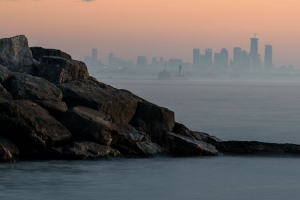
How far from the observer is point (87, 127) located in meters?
24.8

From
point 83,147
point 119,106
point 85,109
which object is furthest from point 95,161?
point 119,106

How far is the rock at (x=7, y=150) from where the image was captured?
2305 centimetres

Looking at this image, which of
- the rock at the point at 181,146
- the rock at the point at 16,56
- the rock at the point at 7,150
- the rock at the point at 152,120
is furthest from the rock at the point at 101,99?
the rock at the point at 7,150

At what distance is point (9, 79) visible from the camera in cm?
2767

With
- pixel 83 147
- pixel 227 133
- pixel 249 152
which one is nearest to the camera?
pixel 83 147

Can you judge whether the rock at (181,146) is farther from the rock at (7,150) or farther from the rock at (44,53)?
the rock at (44,53)

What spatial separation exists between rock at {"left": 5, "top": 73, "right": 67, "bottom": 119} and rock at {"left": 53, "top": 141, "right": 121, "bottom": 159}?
182 cm

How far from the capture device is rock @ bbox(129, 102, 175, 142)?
1117 inches

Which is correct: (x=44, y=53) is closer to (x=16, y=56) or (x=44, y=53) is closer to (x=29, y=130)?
(x=16, y=56)

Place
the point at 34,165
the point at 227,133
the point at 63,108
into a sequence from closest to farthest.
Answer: the point at 34,165, the point at 63,108, the point at 227,133

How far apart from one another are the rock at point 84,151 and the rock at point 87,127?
0.89ft

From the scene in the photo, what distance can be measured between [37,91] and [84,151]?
3.89m

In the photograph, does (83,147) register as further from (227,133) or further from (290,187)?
(227,133)

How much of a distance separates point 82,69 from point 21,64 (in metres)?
2.67
